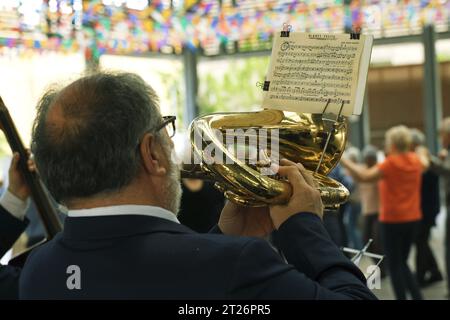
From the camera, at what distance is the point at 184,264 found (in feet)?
3.05

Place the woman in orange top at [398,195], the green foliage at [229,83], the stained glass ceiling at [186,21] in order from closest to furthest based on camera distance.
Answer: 1. the woman in orange top at [398,195]
2. the stained glass ceiling at [186,21]
3. the green foliage at [229,83]

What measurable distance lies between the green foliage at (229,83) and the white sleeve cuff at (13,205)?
553cm

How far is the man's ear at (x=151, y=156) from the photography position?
1.01 m

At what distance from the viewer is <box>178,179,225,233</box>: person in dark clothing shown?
313cm

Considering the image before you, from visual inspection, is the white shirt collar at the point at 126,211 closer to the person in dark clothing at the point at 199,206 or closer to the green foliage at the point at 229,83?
the person in dark clothing at the point at 199,206

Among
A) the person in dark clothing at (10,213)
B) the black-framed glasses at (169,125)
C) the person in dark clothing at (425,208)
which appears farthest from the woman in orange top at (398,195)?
the black-framed glasses at (169,125)

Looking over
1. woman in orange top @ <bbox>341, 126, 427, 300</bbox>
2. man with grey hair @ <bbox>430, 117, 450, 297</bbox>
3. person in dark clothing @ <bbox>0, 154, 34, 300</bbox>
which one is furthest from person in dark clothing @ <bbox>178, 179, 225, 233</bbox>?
man with grey hair @ <bbox>430, 117, 450, 297</bbox>

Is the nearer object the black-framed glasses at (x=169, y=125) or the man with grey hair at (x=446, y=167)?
the black-framed glasses at (x=169, y=125)

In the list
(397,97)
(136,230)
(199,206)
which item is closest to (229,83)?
(397,97)

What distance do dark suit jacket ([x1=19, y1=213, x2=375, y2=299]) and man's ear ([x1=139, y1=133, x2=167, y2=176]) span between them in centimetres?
8

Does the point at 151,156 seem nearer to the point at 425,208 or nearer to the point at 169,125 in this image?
the point at 169,125

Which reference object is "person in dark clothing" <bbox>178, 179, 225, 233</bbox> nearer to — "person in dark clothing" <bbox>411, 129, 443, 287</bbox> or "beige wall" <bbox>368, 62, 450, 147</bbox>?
"person in dark clothing" <bbox>411, 129, 443, 287</bbox>
